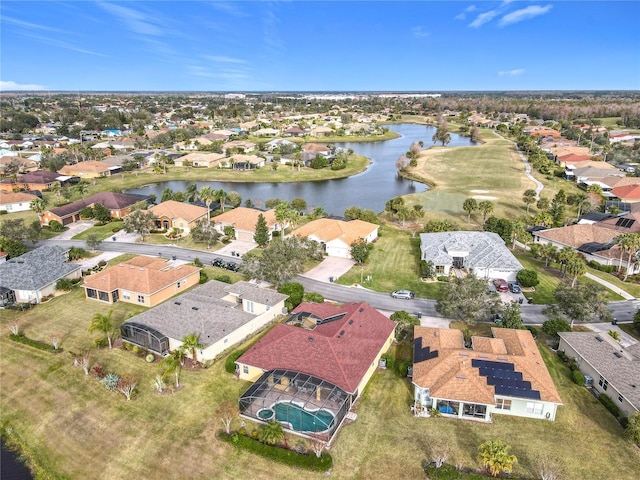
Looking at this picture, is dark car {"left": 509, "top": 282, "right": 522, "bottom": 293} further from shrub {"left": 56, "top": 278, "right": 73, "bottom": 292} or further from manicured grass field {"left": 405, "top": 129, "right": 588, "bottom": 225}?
shrub {"left": 56, "top": 278, "right": 73, "bottom": 292}

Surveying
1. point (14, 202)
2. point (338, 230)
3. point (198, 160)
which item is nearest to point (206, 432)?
point (338, 230)

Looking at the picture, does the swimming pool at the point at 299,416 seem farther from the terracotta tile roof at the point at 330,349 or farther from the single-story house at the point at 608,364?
the single-story house at the point at 608,364

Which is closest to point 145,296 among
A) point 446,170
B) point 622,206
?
point 622,206

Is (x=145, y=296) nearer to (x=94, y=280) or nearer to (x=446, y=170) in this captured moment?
(x=94, y=280)

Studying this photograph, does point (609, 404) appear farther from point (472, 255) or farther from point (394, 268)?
point (394, 268)

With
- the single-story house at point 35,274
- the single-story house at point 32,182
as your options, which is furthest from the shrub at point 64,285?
the single-story house at point 32,182

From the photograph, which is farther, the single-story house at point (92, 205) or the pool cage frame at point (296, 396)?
the single-story house at point (92, 205)

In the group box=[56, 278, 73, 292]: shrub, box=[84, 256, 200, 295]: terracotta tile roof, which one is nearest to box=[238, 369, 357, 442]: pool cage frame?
box=[84, 256, 200, 295]: terracotta tile roof
